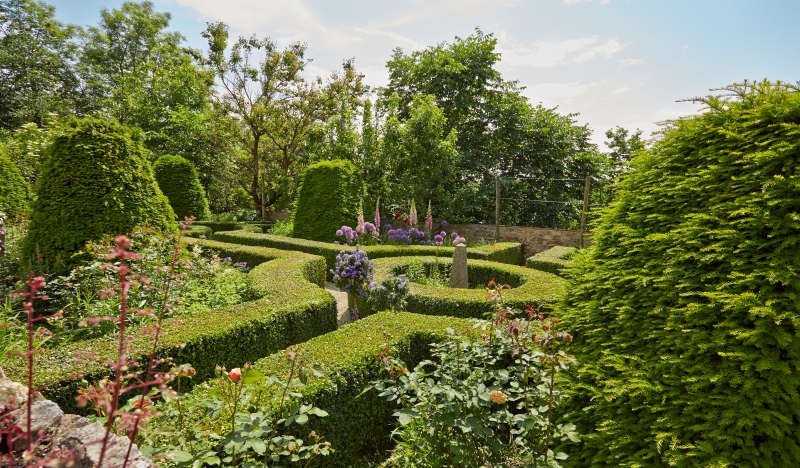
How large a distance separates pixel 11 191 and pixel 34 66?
20.6 metres

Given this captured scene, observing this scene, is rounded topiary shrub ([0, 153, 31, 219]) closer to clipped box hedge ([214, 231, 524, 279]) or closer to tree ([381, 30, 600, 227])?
clipped box hedge ([214, 231, 524, 279])

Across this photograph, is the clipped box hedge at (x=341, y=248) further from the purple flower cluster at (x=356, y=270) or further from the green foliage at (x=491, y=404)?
the green foliage at (x=491, y=404)

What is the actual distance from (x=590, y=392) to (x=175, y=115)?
23168 millimetres

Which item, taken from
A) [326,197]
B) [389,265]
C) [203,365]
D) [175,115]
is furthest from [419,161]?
[175,115]

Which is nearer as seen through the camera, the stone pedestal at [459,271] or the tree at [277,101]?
the stone pedestal at [459,271]

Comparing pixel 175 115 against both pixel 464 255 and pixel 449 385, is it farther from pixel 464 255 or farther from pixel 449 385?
pixel 449 385

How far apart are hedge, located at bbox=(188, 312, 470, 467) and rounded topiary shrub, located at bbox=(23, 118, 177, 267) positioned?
3686mm

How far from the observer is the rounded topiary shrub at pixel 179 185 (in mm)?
15914

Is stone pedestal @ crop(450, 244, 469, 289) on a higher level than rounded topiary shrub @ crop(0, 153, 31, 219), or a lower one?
lower

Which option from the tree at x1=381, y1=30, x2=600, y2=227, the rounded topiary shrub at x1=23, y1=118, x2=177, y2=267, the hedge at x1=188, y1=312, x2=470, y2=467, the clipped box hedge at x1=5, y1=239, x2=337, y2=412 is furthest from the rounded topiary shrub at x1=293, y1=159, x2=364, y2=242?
the hedge at x1=188, y1=312, x2=470, y2=467

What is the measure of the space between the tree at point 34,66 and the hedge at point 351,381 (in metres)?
28.2

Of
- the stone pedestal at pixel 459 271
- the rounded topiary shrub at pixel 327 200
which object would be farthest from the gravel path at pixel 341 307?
the rounded topiary shrub at pixel 327 200

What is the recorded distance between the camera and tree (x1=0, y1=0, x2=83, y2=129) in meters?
23.0

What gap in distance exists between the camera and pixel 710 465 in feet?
5.56
